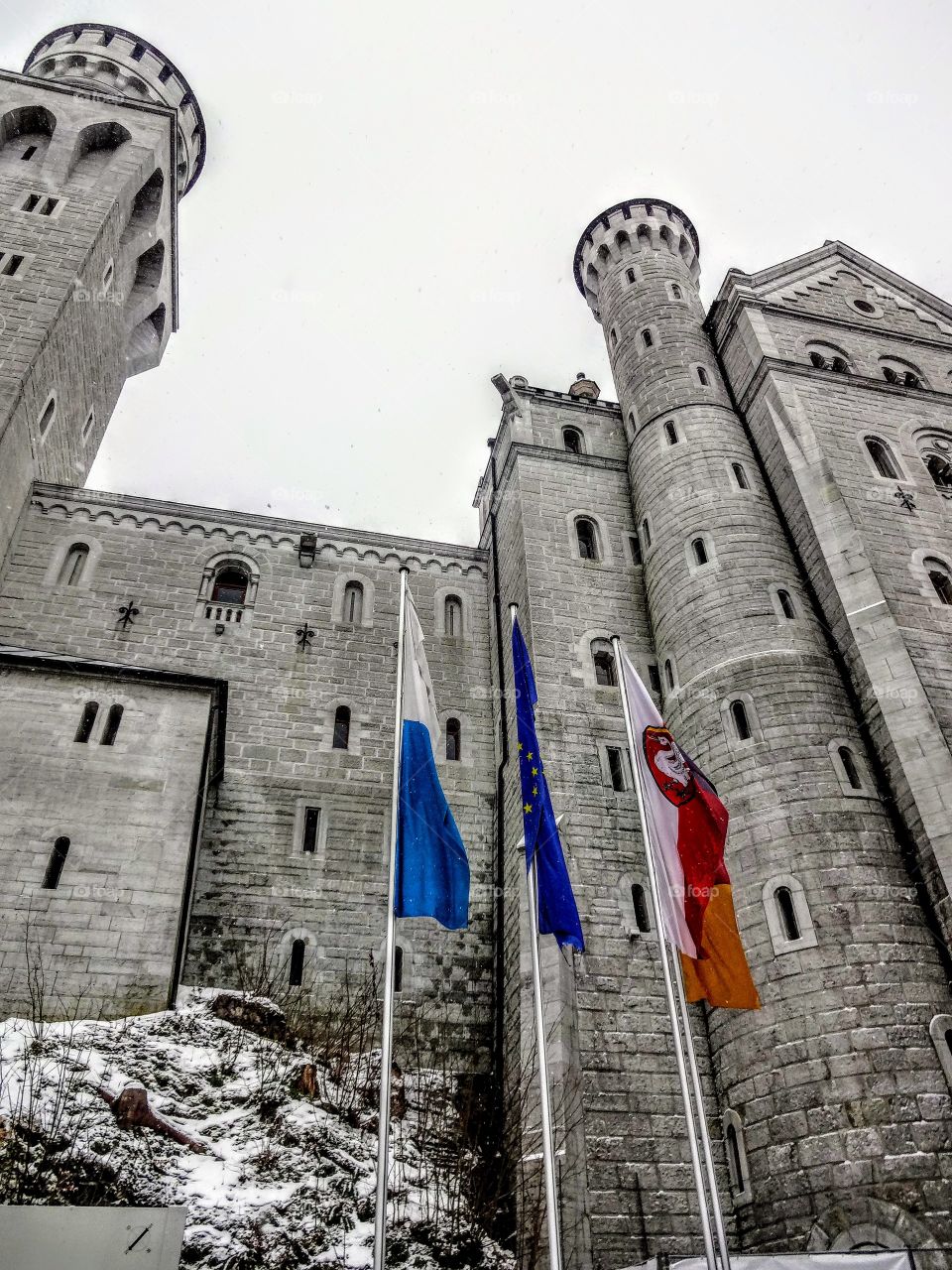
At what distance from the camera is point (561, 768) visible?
17844 mm

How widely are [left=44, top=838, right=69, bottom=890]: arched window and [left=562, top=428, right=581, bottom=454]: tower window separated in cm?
1587

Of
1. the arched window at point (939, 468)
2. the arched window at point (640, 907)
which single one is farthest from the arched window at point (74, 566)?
the arched window at point (939, 468)

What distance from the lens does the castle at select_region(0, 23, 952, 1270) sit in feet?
45.0

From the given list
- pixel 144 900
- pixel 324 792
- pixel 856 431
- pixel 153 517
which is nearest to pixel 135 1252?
pixel 144 900

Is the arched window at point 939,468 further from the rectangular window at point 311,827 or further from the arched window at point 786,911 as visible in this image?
the rectangular window at point 311,827

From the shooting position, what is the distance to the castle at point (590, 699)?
13.7 meters

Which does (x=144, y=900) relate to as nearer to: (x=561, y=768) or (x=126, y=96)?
(x=561, y=768)

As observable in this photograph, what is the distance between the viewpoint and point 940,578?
1952 centimetres

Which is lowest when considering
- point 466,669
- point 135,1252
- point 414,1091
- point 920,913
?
point 135,1252

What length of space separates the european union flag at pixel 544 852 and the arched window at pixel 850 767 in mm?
7313

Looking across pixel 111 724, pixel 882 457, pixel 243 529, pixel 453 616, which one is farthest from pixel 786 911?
pixel 243 529

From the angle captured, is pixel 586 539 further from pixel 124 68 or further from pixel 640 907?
pixel 124 68

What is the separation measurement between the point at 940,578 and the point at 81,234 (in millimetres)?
22684

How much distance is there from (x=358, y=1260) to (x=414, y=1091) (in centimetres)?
427
